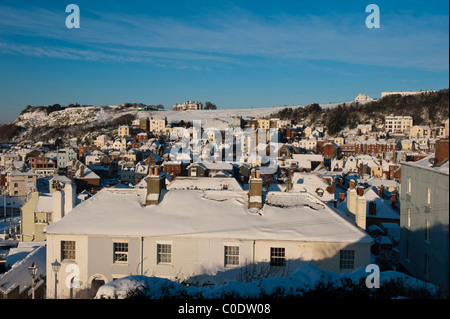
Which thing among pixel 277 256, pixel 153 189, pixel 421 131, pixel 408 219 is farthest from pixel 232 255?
pixel 421 131

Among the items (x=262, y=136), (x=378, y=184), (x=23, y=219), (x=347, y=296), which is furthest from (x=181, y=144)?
(x=347, y=296)

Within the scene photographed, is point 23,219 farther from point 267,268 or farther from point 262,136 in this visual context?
point 262,136

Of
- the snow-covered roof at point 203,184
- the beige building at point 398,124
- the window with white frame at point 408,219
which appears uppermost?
the beige building at point 398,124

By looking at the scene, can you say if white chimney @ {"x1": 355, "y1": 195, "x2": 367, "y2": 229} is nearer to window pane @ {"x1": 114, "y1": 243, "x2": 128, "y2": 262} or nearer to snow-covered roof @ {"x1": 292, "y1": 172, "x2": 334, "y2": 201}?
window pane @ {"x1": 114, "y1": 243, "x2": 128, "y2": 262}

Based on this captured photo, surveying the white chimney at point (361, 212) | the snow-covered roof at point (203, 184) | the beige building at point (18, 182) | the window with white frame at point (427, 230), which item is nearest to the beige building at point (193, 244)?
the white chimney at point (361, 212)

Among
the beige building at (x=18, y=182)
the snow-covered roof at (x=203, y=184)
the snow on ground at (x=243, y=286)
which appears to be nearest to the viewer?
the snow on ground at (x=243, y=286)

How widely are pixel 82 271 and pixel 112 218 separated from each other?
7.46ft

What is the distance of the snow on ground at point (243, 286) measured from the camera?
880cm

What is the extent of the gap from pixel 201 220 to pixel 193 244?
46.0 inches

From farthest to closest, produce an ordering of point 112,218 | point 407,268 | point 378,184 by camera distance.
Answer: point 378,184 → point 407,268 → point 112,218

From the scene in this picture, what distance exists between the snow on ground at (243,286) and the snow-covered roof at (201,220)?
4508mm

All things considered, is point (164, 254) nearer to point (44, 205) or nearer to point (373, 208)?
point (373, 208)

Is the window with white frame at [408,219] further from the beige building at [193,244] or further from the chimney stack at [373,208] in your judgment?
the chimney stack at [373,208]
